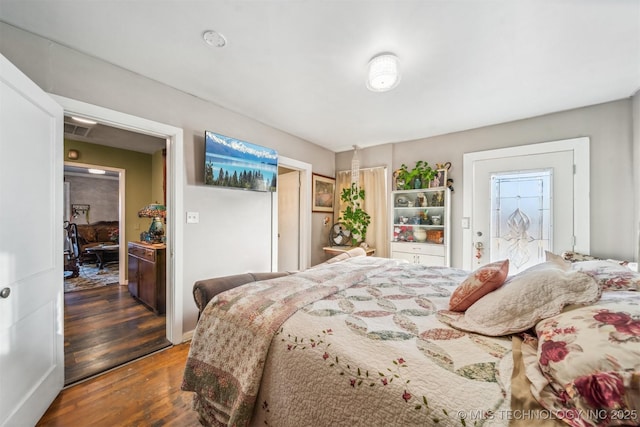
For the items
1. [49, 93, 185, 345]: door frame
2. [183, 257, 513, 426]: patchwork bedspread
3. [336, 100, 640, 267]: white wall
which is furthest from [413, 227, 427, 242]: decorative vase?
[49, 93, 185, 345]: door frame

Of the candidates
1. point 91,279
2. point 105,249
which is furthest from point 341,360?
point 105,249

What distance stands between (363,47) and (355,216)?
8.80ft

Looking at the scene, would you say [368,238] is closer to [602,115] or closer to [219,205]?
[219,205]

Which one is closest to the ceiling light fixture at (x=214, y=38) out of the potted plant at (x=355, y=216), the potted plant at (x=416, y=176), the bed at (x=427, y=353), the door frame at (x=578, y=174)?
the bed at (x=427, y=353)

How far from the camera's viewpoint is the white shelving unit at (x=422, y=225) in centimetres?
336

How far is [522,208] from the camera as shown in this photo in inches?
117

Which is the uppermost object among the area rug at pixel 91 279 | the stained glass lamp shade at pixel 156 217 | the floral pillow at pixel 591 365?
the stained glass lamp shade at pixel 156 217

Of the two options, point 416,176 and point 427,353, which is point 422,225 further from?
point 427,353

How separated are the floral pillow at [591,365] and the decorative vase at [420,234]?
9.08 feet

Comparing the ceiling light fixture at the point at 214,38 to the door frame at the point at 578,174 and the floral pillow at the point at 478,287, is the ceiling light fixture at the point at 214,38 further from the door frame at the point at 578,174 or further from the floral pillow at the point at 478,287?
the door frame at the point at 578,174

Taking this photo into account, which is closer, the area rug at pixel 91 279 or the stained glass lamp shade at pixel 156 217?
the stained glass lamp shade at pixel 156 217

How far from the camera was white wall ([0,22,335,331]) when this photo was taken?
5.69 feet

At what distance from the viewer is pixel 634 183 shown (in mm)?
2363

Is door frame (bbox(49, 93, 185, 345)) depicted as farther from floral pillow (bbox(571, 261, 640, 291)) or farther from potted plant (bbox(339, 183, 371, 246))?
floral pillow (bbox(571, 261, 640, 291))
